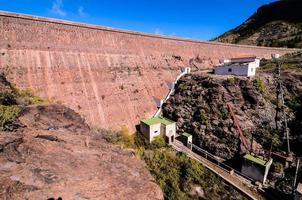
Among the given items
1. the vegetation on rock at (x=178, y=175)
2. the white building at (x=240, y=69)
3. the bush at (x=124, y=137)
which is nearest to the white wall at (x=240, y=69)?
the white building at (x=240, y=69)

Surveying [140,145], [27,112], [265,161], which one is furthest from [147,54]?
[27,112]

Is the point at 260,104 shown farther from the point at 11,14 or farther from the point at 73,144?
the point at 11,14

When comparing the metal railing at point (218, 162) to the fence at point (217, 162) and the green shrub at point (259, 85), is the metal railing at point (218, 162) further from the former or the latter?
the green shrub at point (259, 85)

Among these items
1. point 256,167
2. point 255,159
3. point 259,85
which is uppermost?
point 259,85

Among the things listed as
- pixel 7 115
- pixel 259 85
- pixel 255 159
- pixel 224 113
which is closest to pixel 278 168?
pixel 255 159

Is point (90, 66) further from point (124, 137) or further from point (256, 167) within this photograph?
point (256, 167)
